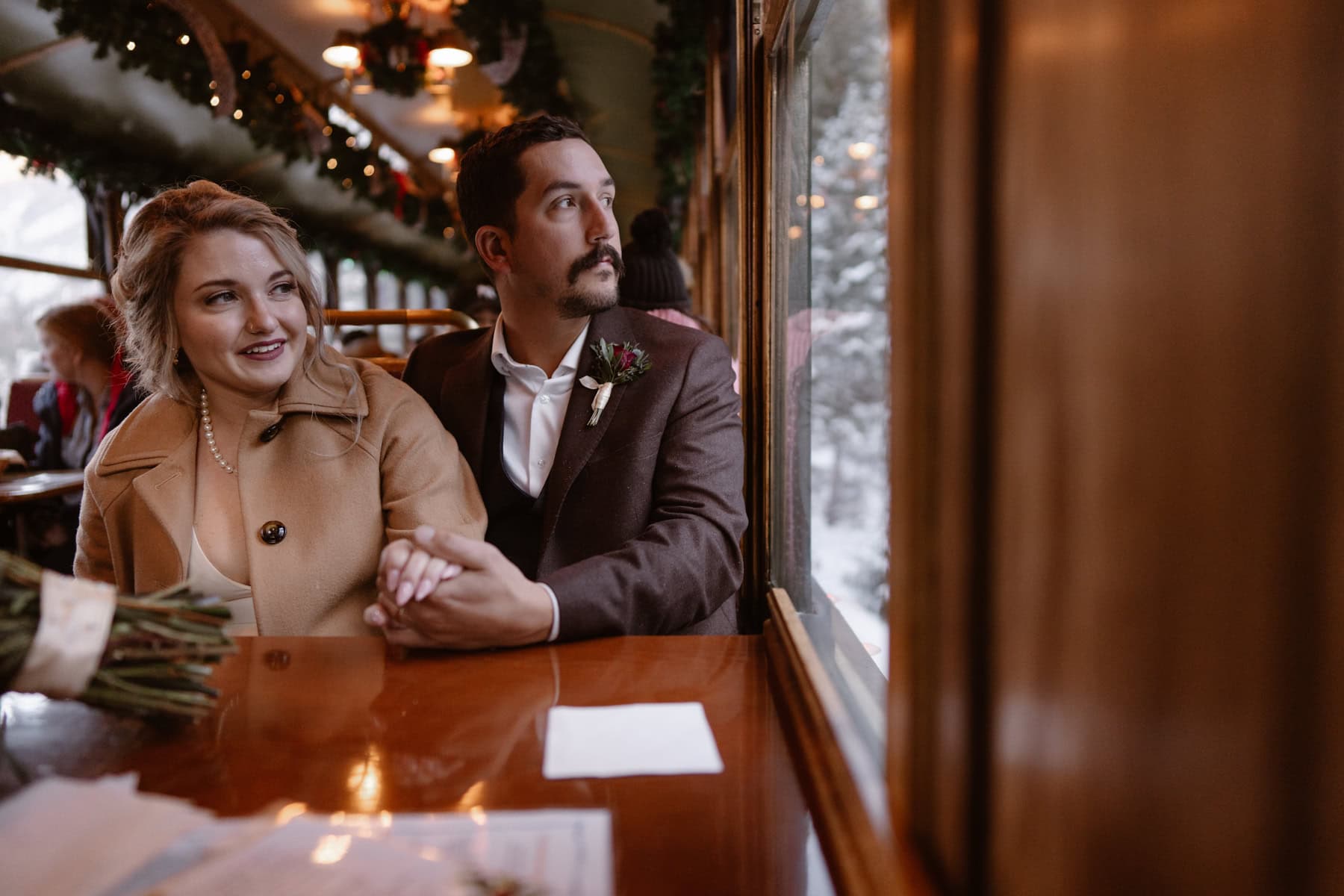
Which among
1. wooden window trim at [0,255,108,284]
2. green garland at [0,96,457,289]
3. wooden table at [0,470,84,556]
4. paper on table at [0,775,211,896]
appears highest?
green garland at [0,96,457,289]

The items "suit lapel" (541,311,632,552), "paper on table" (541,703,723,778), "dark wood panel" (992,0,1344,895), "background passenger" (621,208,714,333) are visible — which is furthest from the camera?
"background passenger" (621,208,714,333)

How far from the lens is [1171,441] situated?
1.19 ft

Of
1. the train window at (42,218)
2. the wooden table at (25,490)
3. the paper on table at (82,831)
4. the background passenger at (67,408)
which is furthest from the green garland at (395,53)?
the paper on table at (82,831)

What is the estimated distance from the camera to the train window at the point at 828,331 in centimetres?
130

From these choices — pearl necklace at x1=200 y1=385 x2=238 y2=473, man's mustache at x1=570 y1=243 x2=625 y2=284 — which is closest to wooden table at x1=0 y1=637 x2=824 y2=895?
pearl necklace at x1=200 y1=385 x2=238 y2=473

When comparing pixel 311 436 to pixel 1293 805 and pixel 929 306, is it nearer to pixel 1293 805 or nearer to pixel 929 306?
pixel 929 306

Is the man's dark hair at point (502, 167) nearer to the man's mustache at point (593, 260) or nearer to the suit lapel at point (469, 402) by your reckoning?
the man's mustache at point (593, 260)

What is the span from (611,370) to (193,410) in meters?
0.85

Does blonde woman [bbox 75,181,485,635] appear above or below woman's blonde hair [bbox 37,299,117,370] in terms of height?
→ below

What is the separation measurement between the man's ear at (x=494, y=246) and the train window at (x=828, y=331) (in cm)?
78

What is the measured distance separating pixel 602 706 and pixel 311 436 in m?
1.02

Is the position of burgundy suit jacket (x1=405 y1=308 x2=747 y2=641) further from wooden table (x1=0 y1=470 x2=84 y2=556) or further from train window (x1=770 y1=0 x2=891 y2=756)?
wooden table (x1=0 y1=470 x2=84 y2=556)

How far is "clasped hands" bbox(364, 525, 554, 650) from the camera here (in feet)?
4.32

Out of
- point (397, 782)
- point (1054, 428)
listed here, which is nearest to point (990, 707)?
point (1054, 428)
